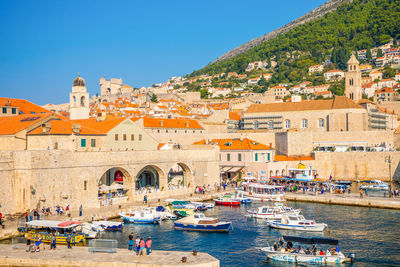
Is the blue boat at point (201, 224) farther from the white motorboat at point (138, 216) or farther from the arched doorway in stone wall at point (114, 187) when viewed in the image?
the arched doorway in stone wall at point (114, 187)

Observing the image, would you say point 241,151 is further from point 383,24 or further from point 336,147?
point 383,24

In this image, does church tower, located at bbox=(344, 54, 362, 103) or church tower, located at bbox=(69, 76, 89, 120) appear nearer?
church tower, located at bbox=(69, 76, 89, 120)

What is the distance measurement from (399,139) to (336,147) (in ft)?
28.7

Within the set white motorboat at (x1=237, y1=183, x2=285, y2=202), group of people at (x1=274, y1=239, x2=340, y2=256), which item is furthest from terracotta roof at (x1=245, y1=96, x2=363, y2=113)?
group of people at (x1=274, y1=239, x2=340, y2=256)

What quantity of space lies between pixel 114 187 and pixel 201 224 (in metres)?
9.09

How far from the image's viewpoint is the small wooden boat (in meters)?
22.8

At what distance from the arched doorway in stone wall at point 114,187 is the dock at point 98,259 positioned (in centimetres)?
1230

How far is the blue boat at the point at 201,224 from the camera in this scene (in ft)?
90.4

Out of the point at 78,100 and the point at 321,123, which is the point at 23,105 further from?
the point at 321,123

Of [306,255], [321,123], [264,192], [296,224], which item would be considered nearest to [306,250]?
[306,255]

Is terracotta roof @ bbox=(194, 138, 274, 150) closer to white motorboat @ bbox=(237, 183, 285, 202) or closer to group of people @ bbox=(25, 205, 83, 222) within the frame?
white motorboat @ bbox=(237, 183, 285, 202)

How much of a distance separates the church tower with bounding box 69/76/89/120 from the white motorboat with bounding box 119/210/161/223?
22.4 metres

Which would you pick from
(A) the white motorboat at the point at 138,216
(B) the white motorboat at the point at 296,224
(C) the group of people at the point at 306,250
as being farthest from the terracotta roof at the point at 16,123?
(C) the group of people at the point at 306,250

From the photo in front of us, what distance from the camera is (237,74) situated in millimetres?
195125
